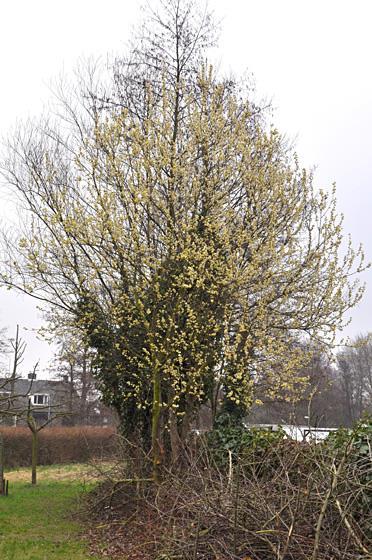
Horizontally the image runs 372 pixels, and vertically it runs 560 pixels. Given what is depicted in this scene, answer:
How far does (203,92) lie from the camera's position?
14.5 m

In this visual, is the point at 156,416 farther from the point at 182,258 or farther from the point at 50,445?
the point at 50,445

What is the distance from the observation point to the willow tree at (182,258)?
41.8ft

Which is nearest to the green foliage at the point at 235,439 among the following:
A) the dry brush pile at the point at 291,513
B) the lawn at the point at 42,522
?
the dry brush pile at the point at 291,513

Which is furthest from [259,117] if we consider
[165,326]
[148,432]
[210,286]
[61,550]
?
[61,550]

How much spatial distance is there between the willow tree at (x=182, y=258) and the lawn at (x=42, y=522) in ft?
7.57

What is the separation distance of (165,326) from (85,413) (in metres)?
24.0

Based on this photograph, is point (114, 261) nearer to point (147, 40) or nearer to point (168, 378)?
point (168, 378)

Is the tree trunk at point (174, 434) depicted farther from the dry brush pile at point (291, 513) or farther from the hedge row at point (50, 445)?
the hedge row at point (50, 445)

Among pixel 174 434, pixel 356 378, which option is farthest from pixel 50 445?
pixel 356 378

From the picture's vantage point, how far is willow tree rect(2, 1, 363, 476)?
12.7 meters

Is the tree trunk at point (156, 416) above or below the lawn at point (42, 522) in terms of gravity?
above

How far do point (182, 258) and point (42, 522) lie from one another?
576 centimetres

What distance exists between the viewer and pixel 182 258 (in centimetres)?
1261

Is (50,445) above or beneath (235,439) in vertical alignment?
beneath
